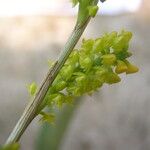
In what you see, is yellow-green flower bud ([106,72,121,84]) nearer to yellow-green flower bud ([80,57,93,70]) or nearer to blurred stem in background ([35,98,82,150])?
yellow-green flower bud ([80,57,93,70])

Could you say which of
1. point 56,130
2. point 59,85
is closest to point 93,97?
point 56,130

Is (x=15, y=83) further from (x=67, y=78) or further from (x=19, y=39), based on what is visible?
(x=67, y=78)

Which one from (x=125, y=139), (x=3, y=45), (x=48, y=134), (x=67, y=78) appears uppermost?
(x=67, y=78)

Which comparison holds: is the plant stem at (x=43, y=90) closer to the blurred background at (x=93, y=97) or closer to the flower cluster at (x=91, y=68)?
the flower cluster at (x=91, y=68)

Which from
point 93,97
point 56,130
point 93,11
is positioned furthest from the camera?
point 93,97

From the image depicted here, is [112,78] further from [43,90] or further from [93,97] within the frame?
[93,97]

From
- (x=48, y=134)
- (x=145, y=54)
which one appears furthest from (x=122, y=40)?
(x=145, y=54)

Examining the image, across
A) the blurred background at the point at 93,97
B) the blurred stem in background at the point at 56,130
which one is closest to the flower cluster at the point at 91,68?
the blurred stem in background at the point at 56,130
